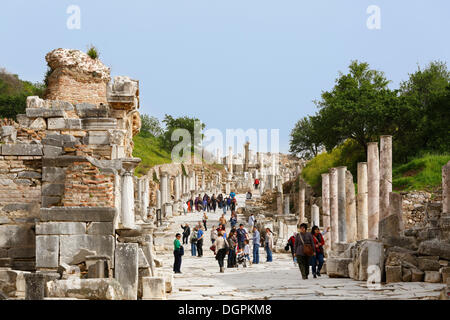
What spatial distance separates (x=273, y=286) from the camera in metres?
14.3

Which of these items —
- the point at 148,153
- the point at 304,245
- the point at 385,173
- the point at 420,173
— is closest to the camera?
the point at 304,245

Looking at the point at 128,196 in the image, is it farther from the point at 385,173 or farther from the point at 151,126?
the point at 151,126

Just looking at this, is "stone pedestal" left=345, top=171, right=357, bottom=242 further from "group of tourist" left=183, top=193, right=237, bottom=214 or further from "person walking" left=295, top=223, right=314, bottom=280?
"group of tourist" left=183, top=193, right=237, bottom=214

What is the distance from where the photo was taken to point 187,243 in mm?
30469

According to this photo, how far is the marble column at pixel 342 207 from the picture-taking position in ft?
71.8

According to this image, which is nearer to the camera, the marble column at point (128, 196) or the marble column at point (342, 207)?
the marble column at point (128, 196)

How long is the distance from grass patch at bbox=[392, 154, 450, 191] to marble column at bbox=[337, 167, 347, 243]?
54.1 feet

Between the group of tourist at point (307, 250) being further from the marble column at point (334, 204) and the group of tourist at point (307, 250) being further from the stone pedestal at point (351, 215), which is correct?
the stone pedestal at point (351, 215)

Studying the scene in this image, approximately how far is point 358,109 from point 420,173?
7.17 metres

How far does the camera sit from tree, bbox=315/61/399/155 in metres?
44.7

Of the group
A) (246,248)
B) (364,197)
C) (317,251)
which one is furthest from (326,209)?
(317,251)

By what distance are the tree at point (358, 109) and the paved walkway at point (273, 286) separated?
2587 centimetres

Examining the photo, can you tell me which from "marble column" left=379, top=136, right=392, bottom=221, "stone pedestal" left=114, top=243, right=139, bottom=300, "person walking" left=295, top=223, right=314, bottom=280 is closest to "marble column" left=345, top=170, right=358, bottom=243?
"marble column" left=379, top=136, right=392, bottom=221

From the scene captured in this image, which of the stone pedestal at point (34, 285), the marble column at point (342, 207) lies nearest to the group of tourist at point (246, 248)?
the marble column at point (342, 207)
